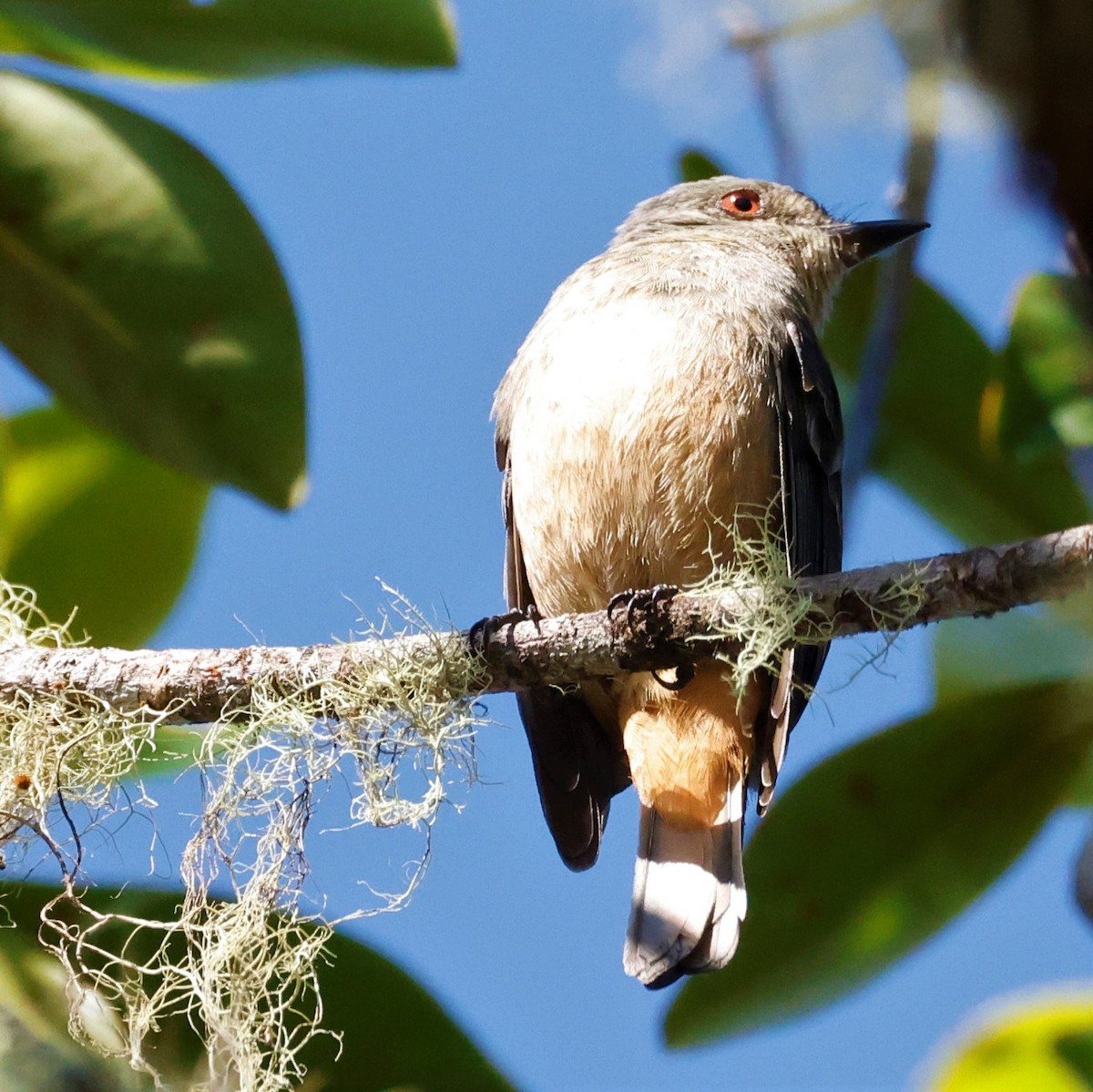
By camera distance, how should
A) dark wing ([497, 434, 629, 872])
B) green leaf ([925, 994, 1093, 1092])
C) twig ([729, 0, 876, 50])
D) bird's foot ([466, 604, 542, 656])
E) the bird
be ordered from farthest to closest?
dark wing ([497, 434, 629, 872]), the bird, bird's foot ([466, 604, 542, 656]), green leaf ([925, 994, 1093, 1092]), twig ([729, 0, 876, 50])

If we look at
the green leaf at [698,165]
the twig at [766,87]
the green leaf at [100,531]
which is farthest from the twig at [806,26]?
the green leaf at [100,531]

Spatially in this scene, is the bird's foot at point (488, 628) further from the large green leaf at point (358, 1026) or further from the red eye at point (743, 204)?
the red eye at point (743, 204)

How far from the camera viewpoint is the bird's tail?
2781 mm

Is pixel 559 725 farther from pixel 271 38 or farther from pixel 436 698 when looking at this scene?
pixel 271 38

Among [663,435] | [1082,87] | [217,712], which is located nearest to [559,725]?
[663,435]

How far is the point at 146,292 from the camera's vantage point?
283cm

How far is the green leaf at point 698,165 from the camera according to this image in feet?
11.5

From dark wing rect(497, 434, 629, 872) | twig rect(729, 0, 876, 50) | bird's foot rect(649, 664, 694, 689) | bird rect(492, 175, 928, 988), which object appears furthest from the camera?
dark wing rect(497, 434, 629, 872)

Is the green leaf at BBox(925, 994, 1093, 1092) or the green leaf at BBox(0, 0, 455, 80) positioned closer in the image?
the green leaf at BBox(925, 994, 1093, 1092)

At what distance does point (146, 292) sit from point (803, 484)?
1.56 m

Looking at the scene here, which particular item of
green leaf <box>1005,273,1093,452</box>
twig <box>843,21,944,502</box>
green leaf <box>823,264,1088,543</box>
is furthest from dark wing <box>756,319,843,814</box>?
green leaf <box>1005,273,1093,452</box>

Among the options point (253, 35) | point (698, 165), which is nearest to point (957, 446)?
point (698, 165)

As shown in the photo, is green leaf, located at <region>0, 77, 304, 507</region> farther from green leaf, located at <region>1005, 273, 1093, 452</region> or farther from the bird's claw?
green leaf, located at <region>1005, 273, 1093, 452</region>

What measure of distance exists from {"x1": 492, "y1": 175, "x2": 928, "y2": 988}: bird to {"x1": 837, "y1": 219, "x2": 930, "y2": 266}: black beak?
0.39 meters
